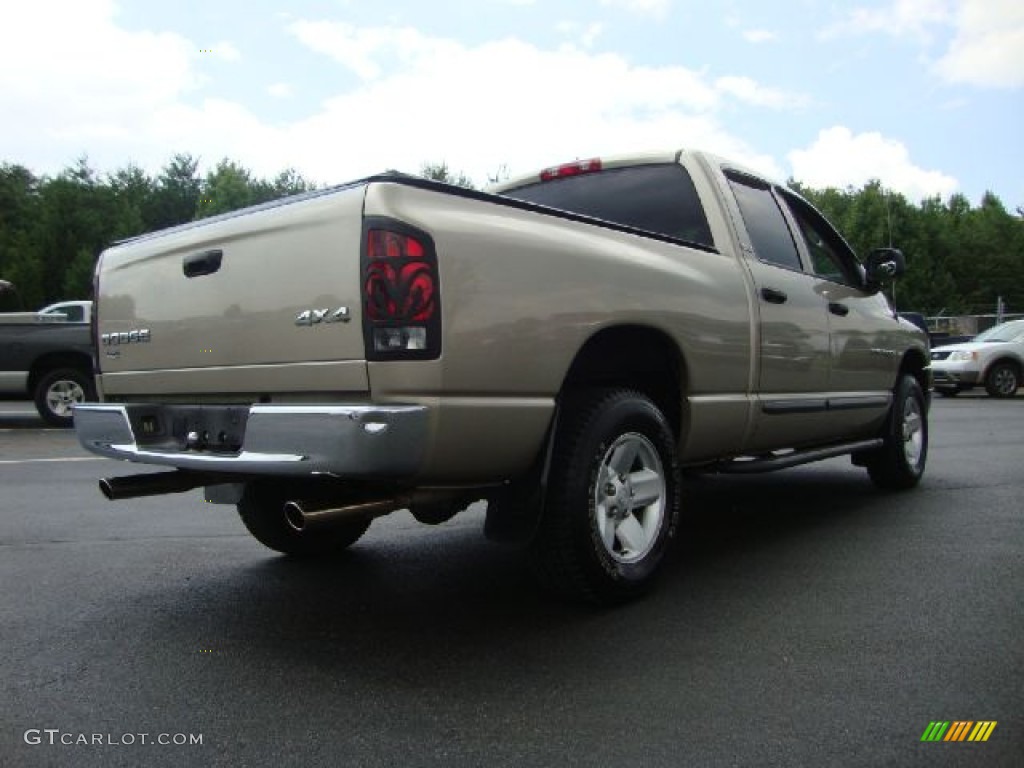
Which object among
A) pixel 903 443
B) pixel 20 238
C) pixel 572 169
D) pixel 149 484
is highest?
pixel 20 238

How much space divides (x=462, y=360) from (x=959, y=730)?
5.64 ft

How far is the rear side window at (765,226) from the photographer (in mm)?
4449

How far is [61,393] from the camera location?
37.7 ft

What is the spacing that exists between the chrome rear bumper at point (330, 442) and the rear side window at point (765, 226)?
255cm

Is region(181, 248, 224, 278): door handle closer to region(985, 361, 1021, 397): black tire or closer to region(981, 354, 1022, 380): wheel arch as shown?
region(981, 354, 1022, 380): wheel arch

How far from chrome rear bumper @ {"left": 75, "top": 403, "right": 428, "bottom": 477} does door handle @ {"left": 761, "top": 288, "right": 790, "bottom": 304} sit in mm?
2310

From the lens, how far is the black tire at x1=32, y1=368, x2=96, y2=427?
1133 centimetres

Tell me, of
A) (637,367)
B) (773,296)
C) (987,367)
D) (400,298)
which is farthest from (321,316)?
(987,367)

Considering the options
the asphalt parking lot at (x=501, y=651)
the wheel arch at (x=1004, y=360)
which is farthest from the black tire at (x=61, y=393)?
the wheel arch at (x=1004, y=360)

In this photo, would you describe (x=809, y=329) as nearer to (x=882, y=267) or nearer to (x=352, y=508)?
(x=882, y=267)

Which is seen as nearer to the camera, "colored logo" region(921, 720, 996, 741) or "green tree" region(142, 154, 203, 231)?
"colored logo" region(921, 720, 996, 741)

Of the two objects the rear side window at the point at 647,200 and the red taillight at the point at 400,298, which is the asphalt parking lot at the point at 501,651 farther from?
the rear side window at the point at 647,200

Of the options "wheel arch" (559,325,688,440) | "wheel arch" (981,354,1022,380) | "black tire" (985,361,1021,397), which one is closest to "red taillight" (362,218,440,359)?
"wheel arch" (559,325,688,440)

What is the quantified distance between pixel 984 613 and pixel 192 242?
10.8 ft
